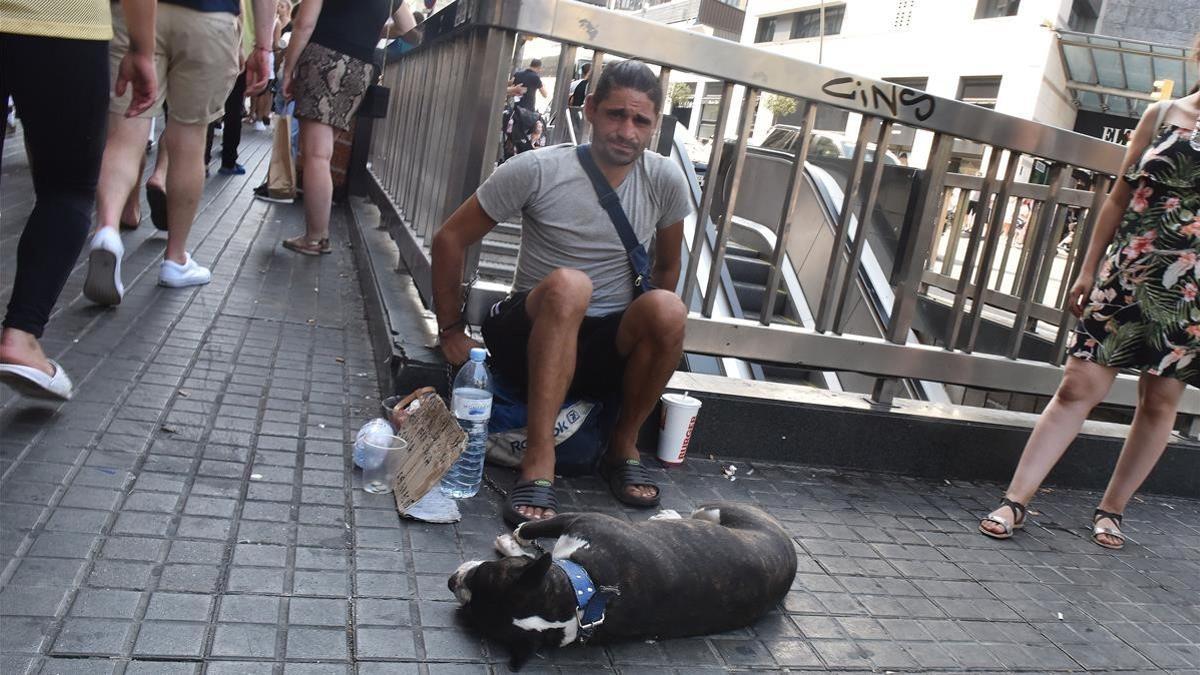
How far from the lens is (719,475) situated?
3992mm

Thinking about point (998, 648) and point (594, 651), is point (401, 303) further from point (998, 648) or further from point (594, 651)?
point (998, 648)

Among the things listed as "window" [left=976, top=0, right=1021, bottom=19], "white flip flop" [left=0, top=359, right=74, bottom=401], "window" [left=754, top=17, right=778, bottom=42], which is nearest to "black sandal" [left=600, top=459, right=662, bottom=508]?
"white flip flop" [left=0, top=359, right=74, bottom=401]

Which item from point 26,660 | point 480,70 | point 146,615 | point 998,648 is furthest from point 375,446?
point 998,648

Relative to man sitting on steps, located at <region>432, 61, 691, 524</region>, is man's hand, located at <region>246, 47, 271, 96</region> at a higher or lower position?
higher

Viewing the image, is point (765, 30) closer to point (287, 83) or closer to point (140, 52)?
point (287, 83)

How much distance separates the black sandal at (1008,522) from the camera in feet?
12.9

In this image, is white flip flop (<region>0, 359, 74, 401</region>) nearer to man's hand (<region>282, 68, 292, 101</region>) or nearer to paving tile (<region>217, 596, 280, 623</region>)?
paving tile (<region>217, 596, 280, 623</region>)

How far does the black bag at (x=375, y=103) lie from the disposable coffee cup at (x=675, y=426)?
386 cm

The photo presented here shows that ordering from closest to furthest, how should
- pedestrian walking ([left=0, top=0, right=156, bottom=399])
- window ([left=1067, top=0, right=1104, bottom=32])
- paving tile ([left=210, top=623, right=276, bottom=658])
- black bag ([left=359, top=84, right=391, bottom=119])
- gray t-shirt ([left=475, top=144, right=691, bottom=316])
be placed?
paving tile ([left=210, top=623, right=276, bottom=658]), pedestrian walking ([left=0, top=0, right=156, bottom=399]), gray t-shirt ([left=475, top=144, right=691, bottom=316]), black bag ([left=359, top=84, right=391, bottom=119]), window ([left=1067, top=0, right=1104, bottom=32])

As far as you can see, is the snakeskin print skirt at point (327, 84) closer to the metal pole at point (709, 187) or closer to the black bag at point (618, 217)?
the metal pole at point (709, 187)

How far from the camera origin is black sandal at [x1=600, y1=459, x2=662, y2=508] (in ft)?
11.3

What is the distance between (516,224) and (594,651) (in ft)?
15.4

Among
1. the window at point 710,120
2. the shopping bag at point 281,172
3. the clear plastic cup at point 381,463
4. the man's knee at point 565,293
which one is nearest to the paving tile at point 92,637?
the clear plastic cup at point 381,463

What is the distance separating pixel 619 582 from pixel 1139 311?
2.68 metres
